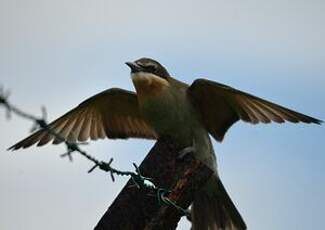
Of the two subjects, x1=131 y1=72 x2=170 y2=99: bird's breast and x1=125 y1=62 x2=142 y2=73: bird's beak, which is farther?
x1=125 y1=62 x2=142 y2=73: bird's beak

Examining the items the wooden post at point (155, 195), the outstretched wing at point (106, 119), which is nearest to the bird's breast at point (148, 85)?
the outstretched wing at point (106, 119)

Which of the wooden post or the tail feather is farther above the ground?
the wooden post

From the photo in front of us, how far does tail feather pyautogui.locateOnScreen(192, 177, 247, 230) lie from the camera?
22.4 feet

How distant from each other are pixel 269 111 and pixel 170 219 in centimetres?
283

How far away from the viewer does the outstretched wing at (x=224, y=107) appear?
7426 millimetres

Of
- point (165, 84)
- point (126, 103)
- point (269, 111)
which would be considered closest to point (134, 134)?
point (126, 103)

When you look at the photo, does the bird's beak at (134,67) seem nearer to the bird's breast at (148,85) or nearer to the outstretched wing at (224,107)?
the bird's breast at (148,85)

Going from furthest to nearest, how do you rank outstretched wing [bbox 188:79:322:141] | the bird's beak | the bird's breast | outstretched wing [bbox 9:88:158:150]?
outstretched wing [bbox 9:88:158:150], the bird's beak, the bird's breast, outstretched wing [bbox 188:79:322:141]

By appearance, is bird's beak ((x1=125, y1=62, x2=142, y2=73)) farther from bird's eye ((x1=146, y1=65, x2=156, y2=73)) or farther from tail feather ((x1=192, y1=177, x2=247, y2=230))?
tail feather ((x1=192, y1=177, x2=247, y2=230))

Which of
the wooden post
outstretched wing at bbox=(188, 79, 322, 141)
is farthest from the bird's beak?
the wooden post

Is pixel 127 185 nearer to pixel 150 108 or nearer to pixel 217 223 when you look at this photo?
pixel 217 223

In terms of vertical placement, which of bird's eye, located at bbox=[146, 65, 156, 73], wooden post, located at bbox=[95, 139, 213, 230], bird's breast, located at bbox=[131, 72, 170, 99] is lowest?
wooden post, located at bbox=[95, 139, 213, 230]

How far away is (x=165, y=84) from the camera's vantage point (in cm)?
798

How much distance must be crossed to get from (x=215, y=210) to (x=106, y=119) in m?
2.17
